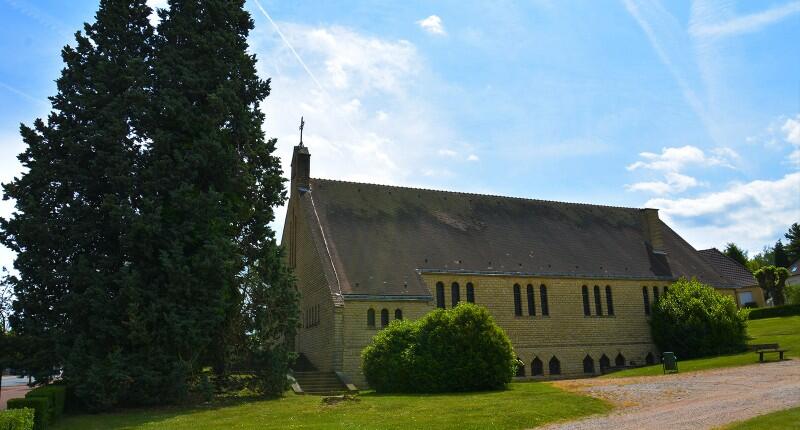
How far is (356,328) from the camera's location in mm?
30438

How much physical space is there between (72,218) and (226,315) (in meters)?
6.66

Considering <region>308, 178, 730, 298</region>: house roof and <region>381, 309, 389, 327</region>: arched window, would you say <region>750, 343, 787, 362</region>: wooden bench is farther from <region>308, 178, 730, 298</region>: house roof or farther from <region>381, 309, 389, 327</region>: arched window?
<region>381, 309, 389, 327</region>: arched window

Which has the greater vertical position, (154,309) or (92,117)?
(92,117)

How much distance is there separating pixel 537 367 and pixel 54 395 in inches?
Answer: 1014

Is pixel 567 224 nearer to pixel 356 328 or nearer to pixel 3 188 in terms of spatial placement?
pixel 356 328

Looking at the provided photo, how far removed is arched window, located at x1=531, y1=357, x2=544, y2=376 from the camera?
3547 cm

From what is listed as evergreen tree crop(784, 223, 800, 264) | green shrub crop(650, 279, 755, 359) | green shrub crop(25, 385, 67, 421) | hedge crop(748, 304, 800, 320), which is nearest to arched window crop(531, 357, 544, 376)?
green shrub crop(650, 279, 755, 359)

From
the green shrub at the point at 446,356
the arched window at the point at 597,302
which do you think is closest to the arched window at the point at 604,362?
the arched window at the point at 597,302

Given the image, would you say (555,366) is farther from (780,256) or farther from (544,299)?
(780,256)

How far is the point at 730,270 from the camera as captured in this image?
50.1 meters

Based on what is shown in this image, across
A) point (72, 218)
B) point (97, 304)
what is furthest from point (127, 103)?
point (97, 304)

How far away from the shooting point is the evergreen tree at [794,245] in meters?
93.6

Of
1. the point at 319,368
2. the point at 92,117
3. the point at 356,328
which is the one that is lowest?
the point at 319,368

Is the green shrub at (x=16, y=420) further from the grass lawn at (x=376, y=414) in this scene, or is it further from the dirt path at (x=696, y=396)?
the dirt path at (x=696, y=396)
